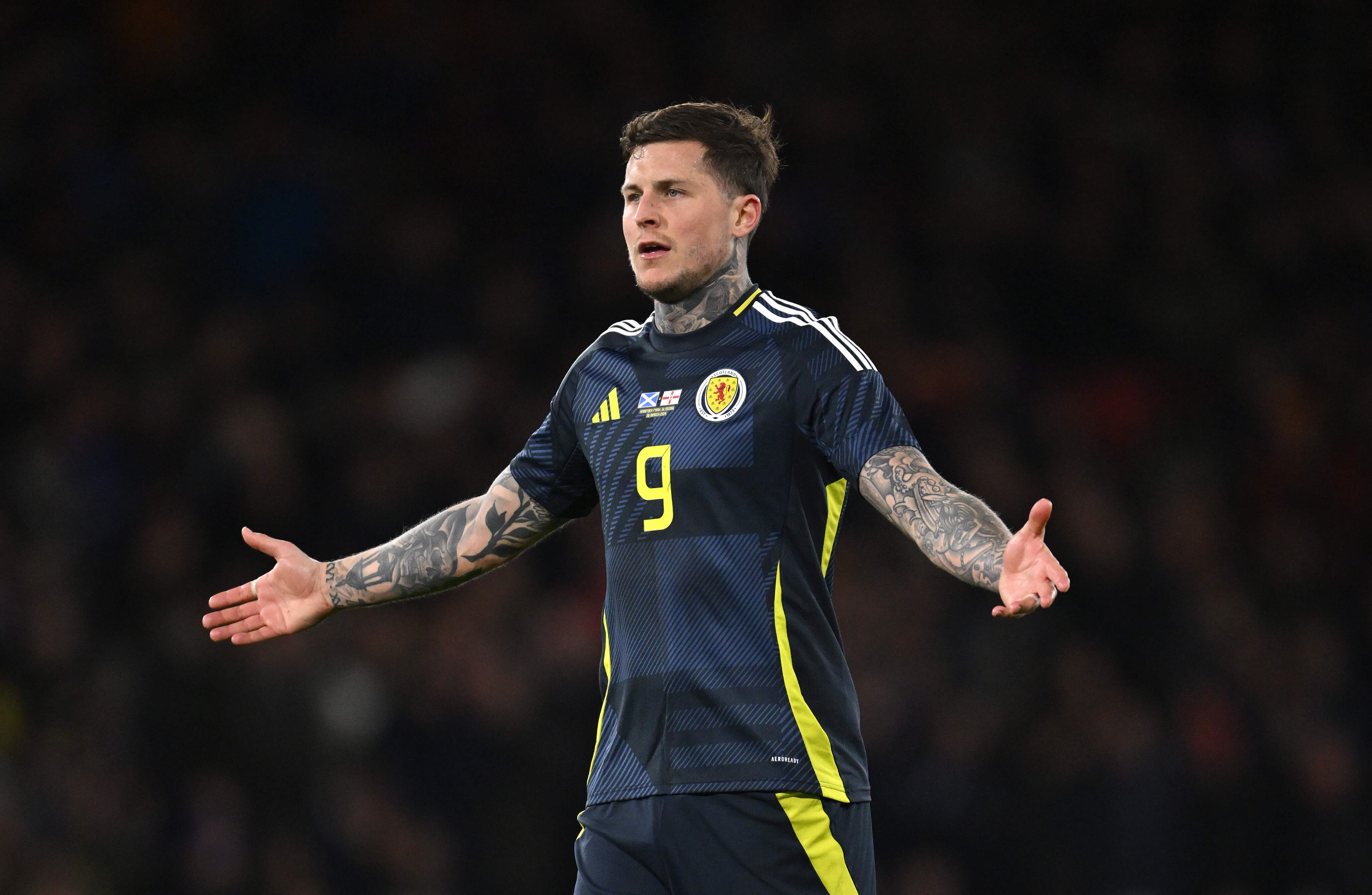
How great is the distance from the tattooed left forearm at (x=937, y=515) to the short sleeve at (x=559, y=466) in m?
0.89

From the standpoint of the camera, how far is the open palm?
9.93 ft

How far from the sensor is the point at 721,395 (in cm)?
374

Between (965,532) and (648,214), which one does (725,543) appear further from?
(648,214)

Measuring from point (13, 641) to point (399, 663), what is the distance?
1998mm

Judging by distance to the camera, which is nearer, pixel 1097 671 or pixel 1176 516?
pixel 1097 671

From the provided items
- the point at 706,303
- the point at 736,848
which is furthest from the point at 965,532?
the point at 706,303

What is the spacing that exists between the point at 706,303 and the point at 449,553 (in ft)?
3.17

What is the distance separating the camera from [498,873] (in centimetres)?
741

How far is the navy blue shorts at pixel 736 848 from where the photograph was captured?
3512 millimetres

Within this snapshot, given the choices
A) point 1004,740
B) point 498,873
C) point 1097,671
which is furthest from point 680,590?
point 1097,671

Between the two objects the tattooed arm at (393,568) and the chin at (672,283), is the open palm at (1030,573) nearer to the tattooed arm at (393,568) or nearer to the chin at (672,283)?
the chin at (672,283)

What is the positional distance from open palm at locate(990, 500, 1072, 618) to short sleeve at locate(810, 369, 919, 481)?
513mm

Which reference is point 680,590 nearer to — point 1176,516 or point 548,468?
point 548,468

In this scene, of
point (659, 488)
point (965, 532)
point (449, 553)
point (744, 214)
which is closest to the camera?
point (965, 532)
